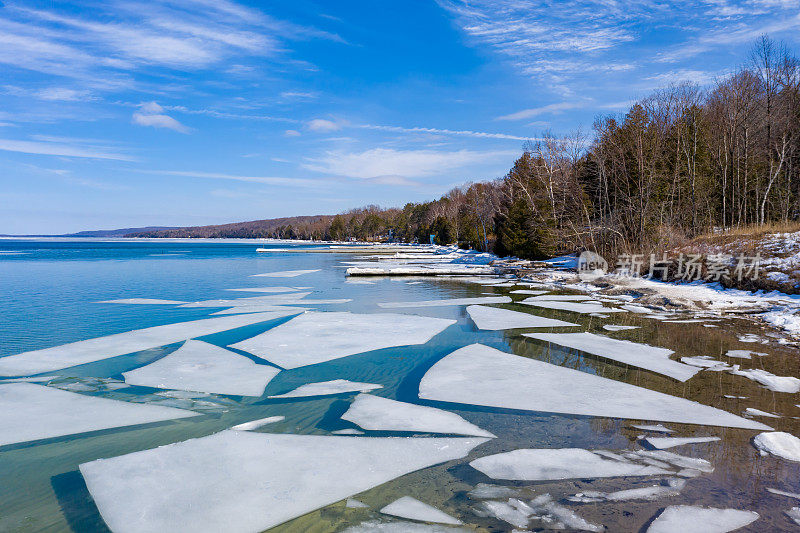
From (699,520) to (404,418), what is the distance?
2.87m

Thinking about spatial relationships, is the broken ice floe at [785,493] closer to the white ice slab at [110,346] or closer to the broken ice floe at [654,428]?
the broken ice floe at [654,428]

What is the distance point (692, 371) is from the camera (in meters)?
6.88

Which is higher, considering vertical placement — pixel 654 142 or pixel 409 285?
pixel 654 142

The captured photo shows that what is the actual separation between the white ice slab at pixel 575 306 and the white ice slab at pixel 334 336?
4.05 m

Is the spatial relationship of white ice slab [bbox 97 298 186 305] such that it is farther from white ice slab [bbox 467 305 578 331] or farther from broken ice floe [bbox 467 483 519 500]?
broken ice floe [bbox 467 483 519 500]

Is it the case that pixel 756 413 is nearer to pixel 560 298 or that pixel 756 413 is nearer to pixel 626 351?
pixel 626 351

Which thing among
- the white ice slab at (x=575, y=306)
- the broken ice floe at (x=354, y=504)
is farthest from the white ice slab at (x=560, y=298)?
the broken ice floe at (x=354, y=504)

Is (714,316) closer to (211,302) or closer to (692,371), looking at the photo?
(692,371)

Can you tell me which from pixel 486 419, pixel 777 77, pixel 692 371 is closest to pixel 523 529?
pixel 486 419

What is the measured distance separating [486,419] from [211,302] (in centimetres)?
1213

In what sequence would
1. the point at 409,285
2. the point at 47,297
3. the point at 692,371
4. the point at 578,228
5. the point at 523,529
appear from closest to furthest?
the point at 523,529 < the point at 692,371 < the point at 47,297 < the point at 409,285 < the point at 578,228

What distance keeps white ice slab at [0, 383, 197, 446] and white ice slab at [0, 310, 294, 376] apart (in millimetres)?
1445

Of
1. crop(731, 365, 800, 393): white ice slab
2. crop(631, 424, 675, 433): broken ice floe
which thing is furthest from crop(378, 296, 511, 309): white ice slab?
crop(631, 424, 675, 433): broken ice floe

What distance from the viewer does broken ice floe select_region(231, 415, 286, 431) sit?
486 centimetres
